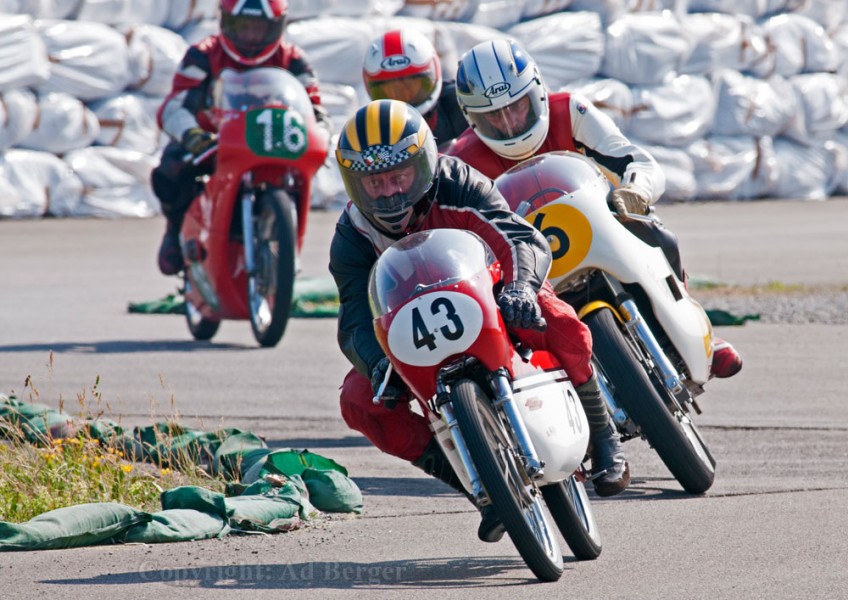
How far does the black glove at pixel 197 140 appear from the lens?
10.8 m

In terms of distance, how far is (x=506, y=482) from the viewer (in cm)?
480

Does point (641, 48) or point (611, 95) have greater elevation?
point (641, 48)

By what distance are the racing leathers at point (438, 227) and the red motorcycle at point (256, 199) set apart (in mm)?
4756

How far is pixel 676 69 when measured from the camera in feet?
74.9

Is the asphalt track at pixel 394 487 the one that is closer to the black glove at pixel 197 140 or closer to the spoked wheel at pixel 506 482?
the spoked wheel at pixel 506 482

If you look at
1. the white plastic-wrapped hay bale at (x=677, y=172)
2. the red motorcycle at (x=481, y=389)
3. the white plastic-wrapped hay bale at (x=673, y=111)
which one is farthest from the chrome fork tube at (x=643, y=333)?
the white plastic-wrapped hay bale at (x=677, y=172)

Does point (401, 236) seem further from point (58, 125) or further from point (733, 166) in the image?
point (733, 166)

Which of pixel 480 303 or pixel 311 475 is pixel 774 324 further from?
pixel 480 303

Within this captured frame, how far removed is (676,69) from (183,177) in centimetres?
1280

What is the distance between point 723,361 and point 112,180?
43.7 ft

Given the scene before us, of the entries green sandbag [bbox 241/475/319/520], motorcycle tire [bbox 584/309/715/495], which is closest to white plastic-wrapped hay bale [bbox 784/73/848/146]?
motorcycle tire [bbox 584/309/715/495]

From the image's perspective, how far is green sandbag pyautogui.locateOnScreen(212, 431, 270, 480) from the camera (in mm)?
6594

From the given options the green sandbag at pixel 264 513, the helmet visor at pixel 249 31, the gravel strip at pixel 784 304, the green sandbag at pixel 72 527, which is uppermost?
the green sandbag at pixel 72 527

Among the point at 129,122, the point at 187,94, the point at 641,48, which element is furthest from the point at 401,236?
the point at 641,48
